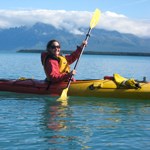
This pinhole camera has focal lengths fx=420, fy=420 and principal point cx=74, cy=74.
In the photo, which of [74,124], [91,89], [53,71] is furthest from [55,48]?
[74,124]

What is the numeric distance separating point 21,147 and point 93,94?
20.7ft

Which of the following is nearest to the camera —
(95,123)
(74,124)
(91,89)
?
(74,124)

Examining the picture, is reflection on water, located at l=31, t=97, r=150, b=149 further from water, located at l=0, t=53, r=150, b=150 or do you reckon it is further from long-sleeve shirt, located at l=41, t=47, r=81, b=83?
long-sleeve shirt, located at l=41, t=47, r=81, b=83

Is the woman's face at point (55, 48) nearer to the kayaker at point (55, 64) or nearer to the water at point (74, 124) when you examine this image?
the kayaker at point (55, 64)

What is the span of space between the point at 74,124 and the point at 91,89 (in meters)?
4.08

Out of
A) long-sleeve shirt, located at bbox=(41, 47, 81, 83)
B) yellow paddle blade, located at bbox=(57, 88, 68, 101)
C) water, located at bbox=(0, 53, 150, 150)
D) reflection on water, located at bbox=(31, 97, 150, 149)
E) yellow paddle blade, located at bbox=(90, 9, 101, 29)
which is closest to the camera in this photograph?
water, located at bbox=(0, 53, 150, 150)

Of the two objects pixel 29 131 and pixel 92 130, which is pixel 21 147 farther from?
pixel 92 130

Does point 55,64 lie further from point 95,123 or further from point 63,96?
point 95,123

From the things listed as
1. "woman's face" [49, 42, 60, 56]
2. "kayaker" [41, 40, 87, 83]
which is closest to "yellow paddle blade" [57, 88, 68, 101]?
"kayaker" [41, 40, 87, 83]

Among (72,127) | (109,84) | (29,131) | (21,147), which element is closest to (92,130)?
(72,127)

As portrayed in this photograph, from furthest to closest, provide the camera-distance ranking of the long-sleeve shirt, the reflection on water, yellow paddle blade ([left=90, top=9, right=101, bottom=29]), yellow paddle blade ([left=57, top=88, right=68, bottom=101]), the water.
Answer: yellow paddle blade ([left=90, top=9, right=101, bottom=29]) → the long-sleeve shirt → yellow paddle blade ([left=57, top=88, right=68, bottom=101]) → the reflection on water → the water

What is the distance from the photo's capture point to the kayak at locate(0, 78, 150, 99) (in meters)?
13.9

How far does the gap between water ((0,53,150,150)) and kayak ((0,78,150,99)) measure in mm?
178

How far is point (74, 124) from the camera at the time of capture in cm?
1020
